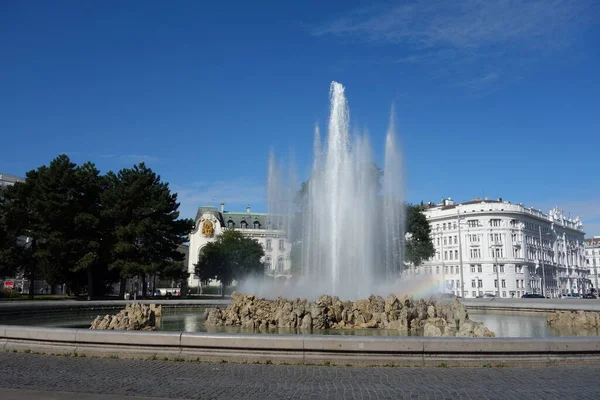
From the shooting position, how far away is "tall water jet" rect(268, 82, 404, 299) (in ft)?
93.9

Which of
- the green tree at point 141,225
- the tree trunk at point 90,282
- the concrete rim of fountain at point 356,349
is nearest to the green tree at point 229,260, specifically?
the green tree at point 141,225

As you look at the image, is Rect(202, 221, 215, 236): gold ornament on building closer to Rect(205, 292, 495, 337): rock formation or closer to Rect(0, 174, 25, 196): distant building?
Rect(0, 174, 25, 196): distant building

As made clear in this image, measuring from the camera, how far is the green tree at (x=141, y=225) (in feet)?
150

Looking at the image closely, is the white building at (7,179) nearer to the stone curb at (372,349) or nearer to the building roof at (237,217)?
the building roof at (237,217)

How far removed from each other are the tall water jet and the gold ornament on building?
86.3 m

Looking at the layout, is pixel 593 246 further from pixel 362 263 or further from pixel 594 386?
pixel 594 386

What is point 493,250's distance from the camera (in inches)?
3949

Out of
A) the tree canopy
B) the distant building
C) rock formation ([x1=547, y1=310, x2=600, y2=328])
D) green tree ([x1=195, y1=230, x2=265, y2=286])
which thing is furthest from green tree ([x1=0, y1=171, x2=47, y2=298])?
the distant building

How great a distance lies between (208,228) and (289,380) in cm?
11207

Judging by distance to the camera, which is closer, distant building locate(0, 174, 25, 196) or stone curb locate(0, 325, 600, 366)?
stone curb locate(0, 325, 600, 366)

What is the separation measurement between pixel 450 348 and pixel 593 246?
592 feet

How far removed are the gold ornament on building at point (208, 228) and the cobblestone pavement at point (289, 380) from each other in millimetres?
109218

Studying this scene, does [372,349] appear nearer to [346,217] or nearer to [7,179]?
[346,217]

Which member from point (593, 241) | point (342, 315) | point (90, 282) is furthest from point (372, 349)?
point (593, 241)
